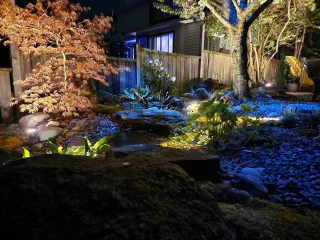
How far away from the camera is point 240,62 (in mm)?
8258

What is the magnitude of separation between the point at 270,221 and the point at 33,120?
5480 mm

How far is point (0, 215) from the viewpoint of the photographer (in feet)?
3.08

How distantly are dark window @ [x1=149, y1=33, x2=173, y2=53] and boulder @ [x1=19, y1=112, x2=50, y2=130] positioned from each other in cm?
980

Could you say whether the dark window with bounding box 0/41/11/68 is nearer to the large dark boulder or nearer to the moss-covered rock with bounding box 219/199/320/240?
the large dark boulder

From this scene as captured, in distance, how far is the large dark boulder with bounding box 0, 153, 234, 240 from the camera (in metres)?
0.94

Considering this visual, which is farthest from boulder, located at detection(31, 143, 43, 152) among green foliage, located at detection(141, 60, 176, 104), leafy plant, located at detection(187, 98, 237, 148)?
green foliage, located at detection(141, 60, 176, 104)

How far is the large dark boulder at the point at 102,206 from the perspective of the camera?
0.94m

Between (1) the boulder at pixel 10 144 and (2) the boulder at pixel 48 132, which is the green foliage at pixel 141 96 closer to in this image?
(2) the boulder at pixel 48 132

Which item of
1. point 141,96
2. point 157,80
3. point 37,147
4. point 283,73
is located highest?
point 283,73

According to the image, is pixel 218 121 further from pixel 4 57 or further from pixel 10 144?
pixel 4 57

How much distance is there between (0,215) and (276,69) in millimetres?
16748

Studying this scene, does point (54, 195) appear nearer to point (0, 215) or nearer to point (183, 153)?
point (0, 215)

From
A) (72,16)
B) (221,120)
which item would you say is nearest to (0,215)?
(221,120)

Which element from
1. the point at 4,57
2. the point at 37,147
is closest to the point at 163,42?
the point at 4,57
